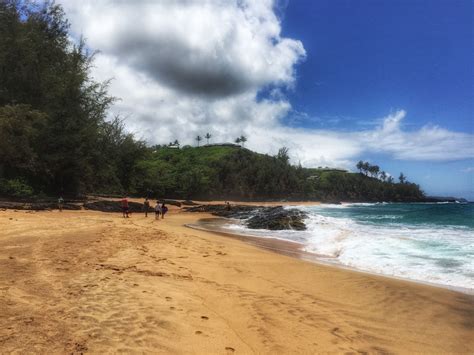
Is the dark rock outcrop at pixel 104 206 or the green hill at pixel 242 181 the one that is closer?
the dark rock outcrop at pixel 104 206

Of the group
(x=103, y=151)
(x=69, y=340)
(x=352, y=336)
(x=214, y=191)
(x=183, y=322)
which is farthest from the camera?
(x=214, y=191)

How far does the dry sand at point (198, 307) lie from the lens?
3.98 m

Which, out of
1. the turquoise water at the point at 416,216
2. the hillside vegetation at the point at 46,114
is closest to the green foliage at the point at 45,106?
the hillside vegetation at the point at 46,114

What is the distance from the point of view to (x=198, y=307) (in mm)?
5363

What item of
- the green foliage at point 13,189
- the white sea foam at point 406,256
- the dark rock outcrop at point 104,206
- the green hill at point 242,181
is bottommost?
the white sea foam at point 406,256

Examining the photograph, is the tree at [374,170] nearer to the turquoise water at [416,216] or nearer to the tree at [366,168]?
the tree at [366,168]

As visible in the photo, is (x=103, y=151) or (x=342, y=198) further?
(x=342, y=198)

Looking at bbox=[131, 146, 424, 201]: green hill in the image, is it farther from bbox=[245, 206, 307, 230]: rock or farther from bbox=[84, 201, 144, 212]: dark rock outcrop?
bbox=[245, 206, 307, 230]: rock

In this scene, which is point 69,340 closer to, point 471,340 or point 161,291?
point 161,291

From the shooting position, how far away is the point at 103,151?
3412 cm

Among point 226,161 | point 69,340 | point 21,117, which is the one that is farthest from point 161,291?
point 226,161

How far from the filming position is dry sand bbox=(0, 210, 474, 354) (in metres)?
3.98

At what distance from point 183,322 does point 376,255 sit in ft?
32.7

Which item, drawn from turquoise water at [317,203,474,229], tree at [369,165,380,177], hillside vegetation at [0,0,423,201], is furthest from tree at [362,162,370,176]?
hillside vegetation at [0,0,423,201]
